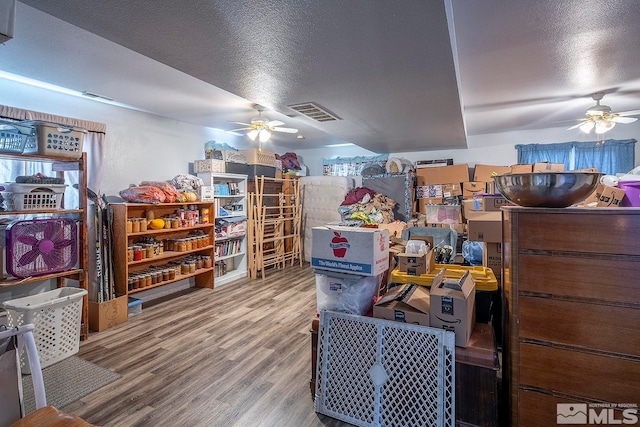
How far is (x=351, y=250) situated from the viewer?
1.97m

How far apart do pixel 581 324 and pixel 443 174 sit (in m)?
4.52

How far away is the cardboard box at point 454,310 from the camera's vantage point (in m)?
1.70

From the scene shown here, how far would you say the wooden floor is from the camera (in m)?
1.96

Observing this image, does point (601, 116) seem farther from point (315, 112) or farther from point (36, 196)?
point (36, 196)

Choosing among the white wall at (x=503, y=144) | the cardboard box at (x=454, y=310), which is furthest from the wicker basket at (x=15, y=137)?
the white wall at (x=503, y=144)

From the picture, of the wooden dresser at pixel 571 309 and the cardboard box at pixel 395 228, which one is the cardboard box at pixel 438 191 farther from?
the wooden dresser at pixel 571 309

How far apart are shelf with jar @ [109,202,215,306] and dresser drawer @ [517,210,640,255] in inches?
146

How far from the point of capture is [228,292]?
4.46 m

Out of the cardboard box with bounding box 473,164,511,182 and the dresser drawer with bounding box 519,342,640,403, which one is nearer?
the dresser drawer with bounding box 519,342,640,403

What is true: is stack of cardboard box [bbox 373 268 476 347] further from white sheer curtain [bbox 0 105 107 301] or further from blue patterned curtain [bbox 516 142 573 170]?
blue patterned curtain [bbox 516 142 573 170]

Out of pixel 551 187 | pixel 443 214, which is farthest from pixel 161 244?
pixel 443 214

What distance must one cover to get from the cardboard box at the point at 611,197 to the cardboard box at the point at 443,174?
12.3ft

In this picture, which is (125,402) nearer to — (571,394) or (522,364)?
(522,364)

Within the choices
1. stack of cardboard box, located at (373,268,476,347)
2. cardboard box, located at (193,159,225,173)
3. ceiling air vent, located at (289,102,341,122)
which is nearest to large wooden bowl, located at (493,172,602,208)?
stack of cardboard box, located at (373,268,476,347)
